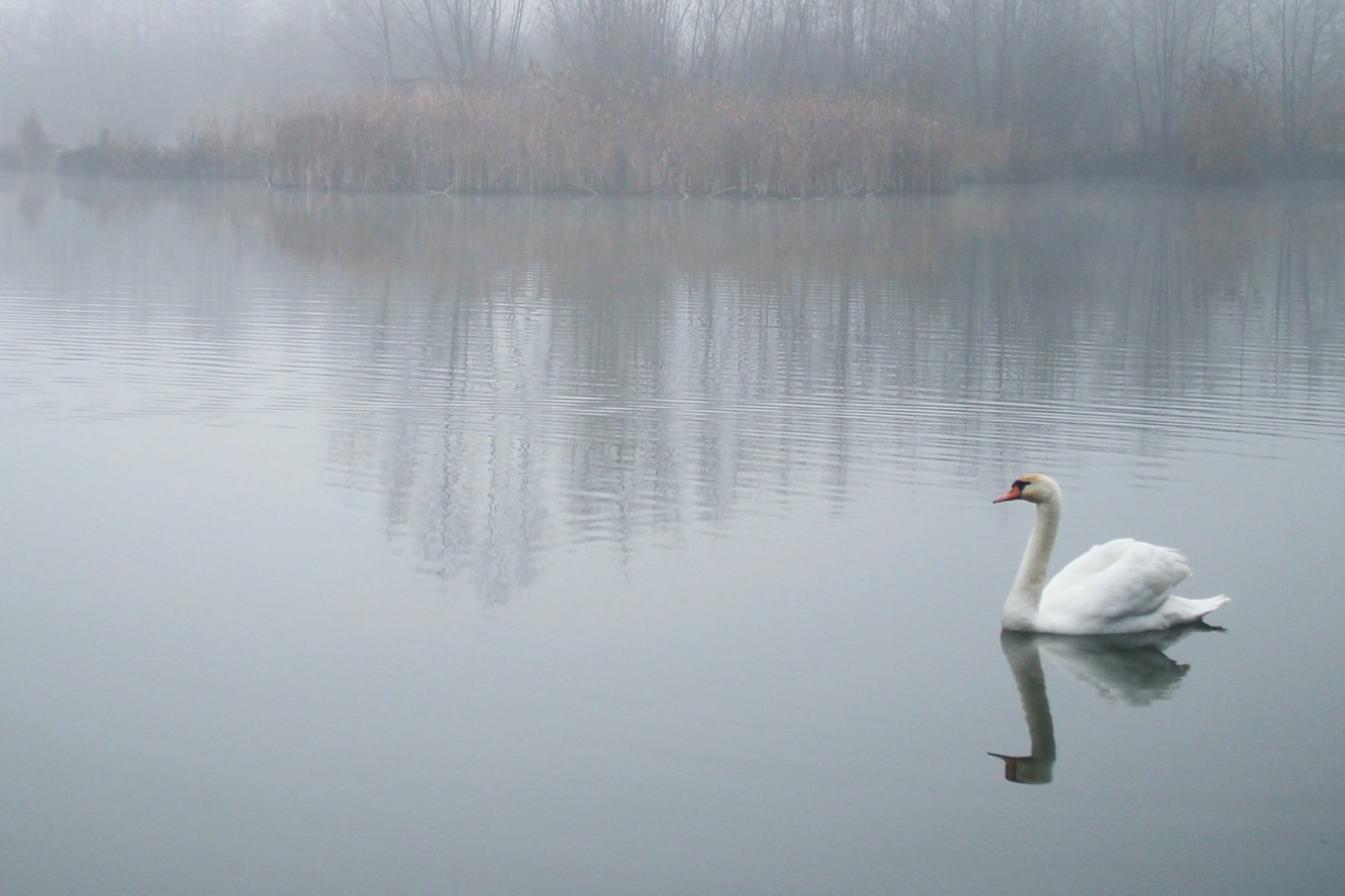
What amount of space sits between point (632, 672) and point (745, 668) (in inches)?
12.4

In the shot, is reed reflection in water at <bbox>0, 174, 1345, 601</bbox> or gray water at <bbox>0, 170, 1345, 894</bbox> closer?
gray water at <bbox>0, 170, 1345, 894</bbox>

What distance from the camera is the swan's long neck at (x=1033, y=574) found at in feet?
16.7

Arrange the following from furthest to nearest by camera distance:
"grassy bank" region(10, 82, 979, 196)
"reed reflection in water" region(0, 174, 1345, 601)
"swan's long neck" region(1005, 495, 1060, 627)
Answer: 1. "grassy bank" region(10, 82, 979, 196)
2. "reed reflection in water" region(0, 174, 1345, 601)
3. "swan's long neck" region(1005, 495, 1060, 627)

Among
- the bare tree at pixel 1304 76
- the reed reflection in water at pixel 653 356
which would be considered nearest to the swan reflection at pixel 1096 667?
the reed reflection in water at pixel 653 356

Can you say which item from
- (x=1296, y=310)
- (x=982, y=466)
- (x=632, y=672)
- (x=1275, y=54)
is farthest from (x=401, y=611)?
(x=1275, y=54)

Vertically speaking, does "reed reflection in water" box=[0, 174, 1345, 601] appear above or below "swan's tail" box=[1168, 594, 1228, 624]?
above

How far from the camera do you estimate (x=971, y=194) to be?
3328cm

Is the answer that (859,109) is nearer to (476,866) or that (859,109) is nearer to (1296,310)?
(1296,310)

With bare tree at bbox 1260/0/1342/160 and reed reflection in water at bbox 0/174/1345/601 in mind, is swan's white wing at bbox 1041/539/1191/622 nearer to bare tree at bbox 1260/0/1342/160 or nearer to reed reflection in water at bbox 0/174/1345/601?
reed reflection in water at bbox 0/174/1345/601

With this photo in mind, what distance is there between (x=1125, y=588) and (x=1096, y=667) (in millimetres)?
306

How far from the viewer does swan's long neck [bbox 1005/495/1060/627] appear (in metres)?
5.09

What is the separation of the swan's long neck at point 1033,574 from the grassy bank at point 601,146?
23818 millimetres

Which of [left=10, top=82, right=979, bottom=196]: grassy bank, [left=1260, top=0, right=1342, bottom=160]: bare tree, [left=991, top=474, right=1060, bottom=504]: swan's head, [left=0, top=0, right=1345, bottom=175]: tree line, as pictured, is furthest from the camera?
[left=1260, top=0, right=1342, bottom=160]: bare tree

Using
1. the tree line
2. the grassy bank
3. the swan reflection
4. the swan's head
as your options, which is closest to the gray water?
the swan reflection
